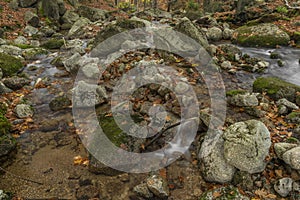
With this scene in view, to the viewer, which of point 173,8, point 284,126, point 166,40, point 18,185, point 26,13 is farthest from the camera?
point 173,8

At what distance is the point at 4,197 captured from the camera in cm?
380

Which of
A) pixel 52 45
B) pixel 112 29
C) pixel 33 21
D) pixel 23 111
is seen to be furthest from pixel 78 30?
pixel 23 111

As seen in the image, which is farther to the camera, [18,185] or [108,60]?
[108,60]

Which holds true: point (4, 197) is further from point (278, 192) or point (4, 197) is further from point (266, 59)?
point (266, 59)

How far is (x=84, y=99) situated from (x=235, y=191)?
15.5ft

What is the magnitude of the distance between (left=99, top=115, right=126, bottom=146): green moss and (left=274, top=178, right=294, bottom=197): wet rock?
313cm

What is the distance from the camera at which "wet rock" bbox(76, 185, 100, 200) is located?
408cm

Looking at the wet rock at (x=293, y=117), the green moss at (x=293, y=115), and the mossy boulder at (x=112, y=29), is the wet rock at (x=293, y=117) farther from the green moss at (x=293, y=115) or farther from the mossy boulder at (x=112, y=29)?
the mossy boulder at (x=112, y=29)

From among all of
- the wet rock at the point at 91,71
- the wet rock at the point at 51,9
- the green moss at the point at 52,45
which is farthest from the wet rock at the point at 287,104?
the wet rock at the point at 51,9

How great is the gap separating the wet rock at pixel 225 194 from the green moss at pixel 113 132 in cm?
200

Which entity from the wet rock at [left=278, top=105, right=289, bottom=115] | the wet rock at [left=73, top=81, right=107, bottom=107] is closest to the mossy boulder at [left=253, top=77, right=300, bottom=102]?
the wet rock at [left=278, top=105, right=289, bottom=115]

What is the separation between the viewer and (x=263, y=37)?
12.0 m

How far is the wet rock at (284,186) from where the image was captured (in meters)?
3.95

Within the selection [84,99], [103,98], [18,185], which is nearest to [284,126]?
[103,98]
